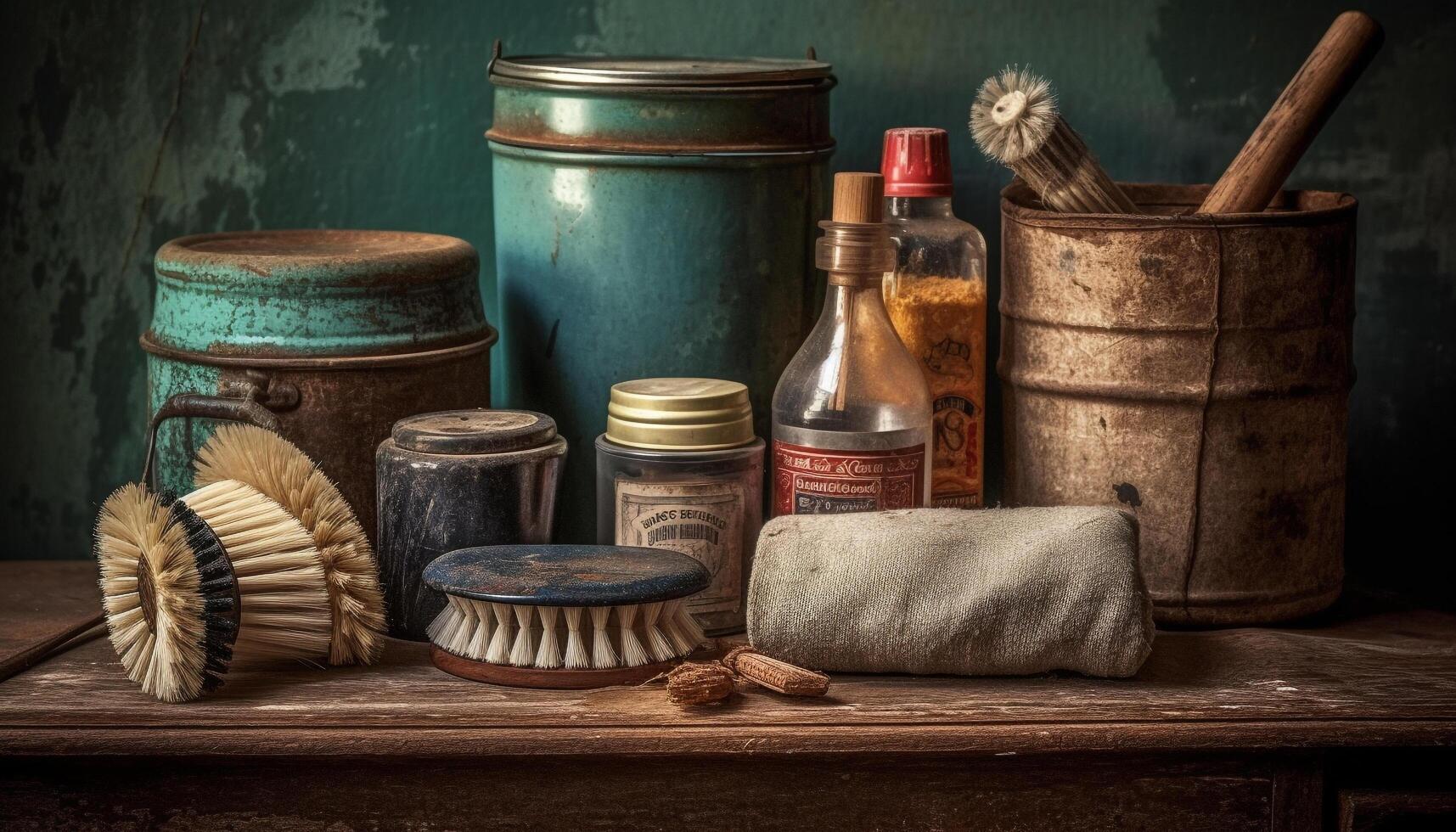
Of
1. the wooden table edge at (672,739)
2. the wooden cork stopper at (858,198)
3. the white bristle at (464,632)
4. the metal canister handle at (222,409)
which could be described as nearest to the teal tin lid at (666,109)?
the wooden cork stopper at (858,198)

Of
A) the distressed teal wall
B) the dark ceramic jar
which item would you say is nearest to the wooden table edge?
the dark ceramic jar

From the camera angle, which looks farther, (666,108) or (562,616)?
(666,108)

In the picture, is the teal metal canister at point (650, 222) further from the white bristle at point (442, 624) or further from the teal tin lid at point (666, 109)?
the white bristle at point (442, 624)

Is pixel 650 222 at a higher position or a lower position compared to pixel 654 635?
higher

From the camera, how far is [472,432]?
3.78 feet

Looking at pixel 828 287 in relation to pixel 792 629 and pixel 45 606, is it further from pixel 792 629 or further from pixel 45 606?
pixel 45 606

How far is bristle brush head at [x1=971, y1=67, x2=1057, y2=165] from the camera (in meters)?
1.14

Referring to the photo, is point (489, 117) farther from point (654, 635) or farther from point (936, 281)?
point (654, 635)

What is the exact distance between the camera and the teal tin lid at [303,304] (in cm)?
121

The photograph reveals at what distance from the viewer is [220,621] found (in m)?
1.01

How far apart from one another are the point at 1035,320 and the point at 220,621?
71cm

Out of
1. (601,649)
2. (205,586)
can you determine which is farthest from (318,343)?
(601,649)

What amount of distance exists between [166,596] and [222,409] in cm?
26

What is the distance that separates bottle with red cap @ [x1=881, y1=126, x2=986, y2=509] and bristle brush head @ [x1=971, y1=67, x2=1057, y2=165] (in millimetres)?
127
